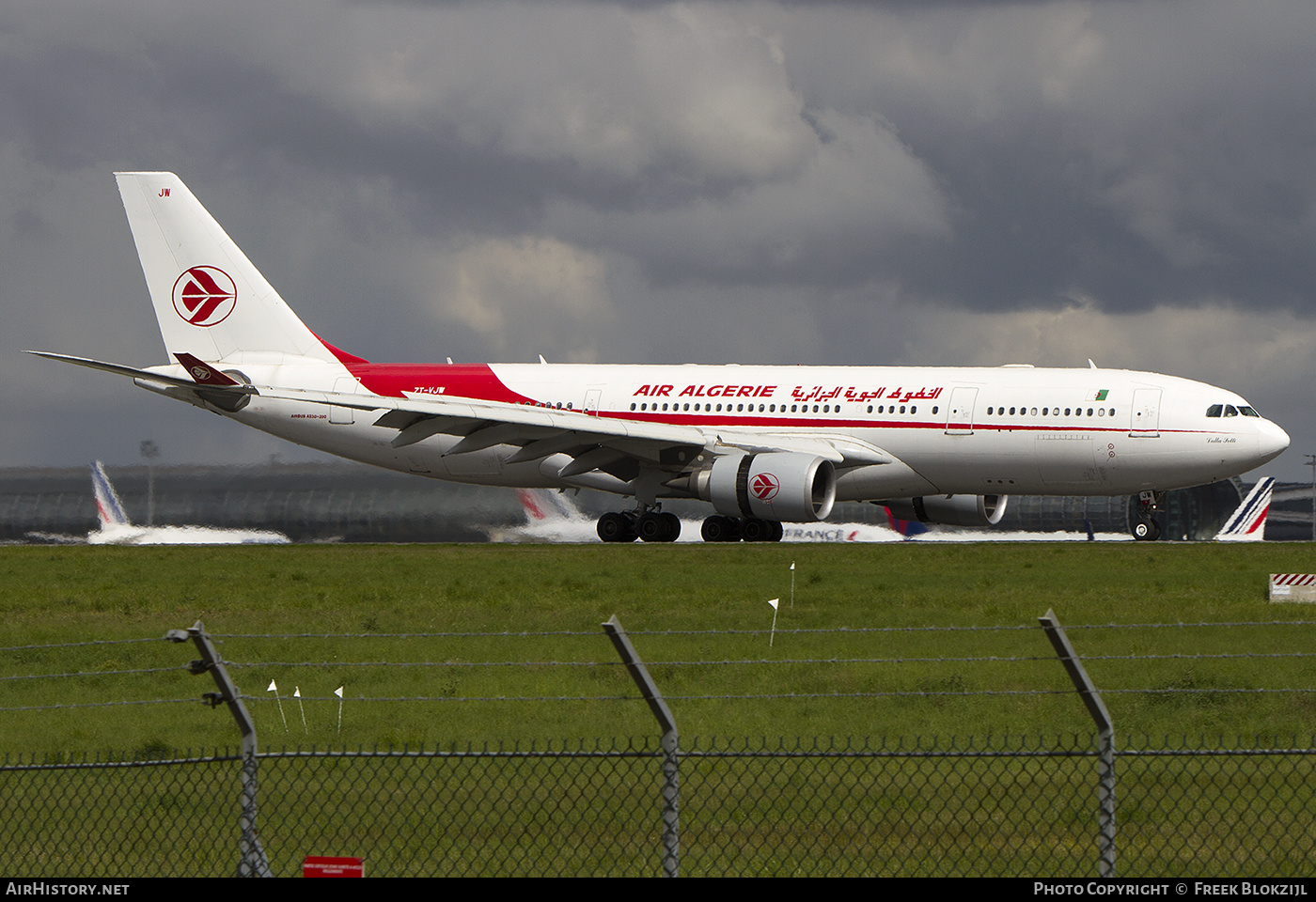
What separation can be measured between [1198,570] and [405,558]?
15498mm

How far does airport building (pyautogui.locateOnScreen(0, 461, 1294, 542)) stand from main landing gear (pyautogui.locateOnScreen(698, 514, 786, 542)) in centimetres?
538

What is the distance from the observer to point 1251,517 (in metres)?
55.3

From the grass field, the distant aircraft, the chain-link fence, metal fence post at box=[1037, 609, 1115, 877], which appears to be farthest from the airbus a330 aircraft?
metal fence post at box=[1037, 609, 1115, 877]

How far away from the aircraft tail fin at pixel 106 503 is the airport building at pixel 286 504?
21 cm

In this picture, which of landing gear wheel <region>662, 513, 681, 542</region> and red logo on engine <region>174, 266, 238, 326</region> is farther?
red logo on engine <region>174, 266, 238, 326</region>

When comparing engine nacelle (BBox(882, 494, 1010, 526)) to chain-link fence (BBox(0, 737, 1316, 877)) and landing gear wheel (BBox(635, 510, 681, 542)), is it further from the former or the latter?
chain-link fence (BBox(0, 737, 1316, 877))

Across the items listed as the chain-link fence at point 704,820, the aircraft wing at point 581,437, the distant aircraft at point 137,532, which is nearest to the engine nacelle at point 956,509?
the aircraft wing at point 581,437

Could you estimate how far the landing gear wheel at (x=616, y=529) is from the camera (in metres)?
35.1

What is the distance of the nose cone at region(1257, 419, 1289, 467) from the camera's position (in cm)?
3106

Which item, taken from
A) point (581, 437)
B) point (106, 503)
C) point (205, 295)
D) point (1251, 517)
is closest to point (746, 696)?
point (581, 437)

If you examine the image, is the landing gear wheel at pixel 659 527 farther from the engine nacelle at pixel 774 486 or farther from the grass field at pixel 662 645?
the grass field at pixel 662 645

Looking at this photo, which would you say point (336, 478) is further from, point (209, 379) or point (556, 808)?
point (556, 808)
